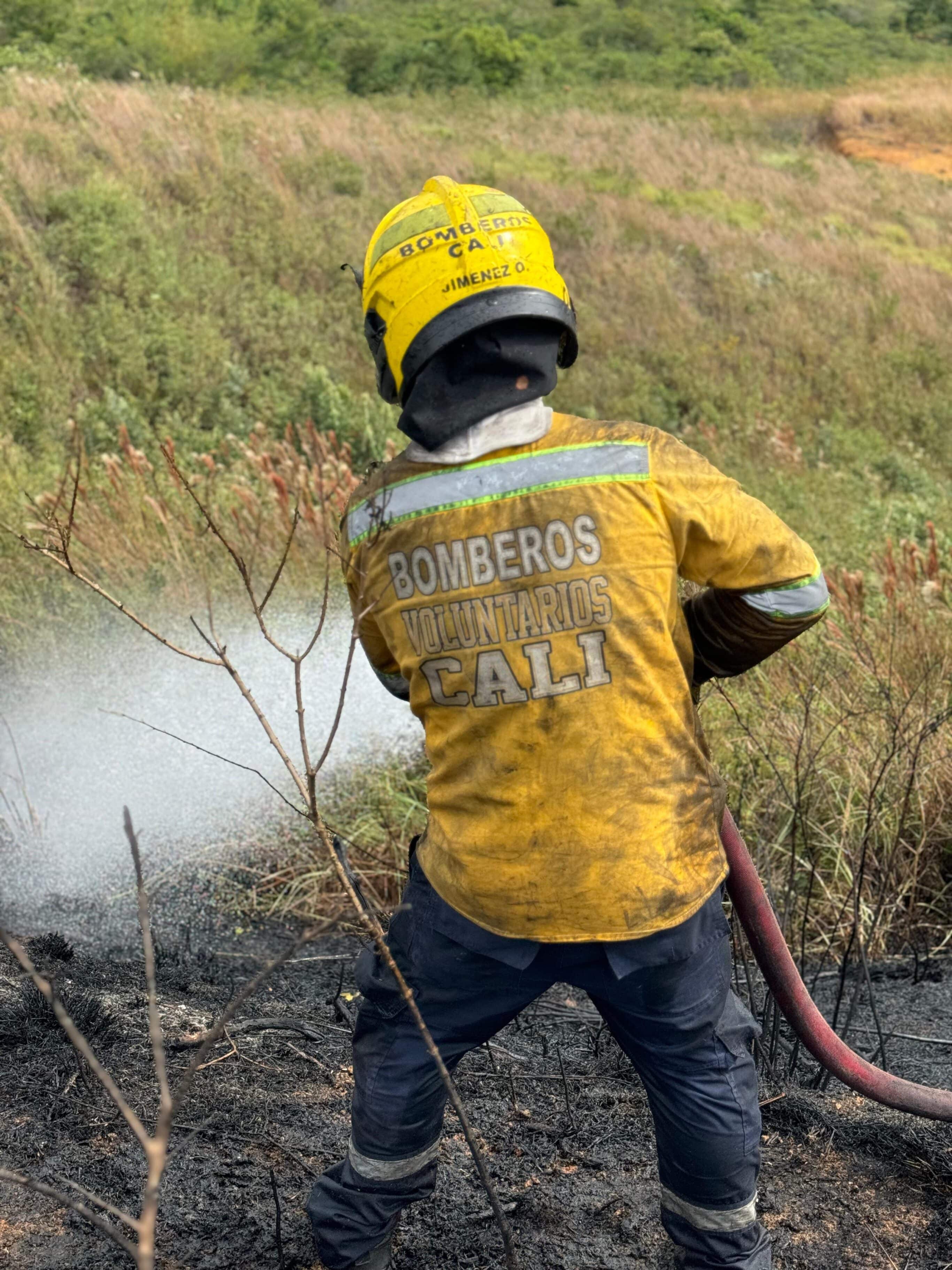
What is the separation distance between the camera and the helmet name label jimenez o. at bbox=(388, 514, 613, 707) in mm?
1753

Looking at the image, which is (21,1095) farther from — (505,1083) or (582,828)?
(582,828)

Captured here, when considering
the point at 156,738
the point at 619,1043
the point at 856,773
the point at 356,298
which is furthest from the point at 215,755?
the point at 356,298

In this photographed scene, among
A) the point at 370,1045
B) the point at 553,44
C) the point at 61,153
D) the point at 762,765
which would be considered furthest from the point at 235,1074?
the point at 553,44

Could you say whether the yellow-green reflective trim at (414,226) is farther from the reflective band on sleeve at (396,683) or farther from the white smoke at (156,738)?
the white smoke at (156,738)

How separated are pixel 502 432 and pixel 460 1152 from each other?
5.23 feet

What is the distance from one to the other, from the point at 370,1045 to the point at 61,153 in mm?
11490

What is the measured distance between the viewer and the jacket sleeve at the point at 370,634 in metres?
1.99

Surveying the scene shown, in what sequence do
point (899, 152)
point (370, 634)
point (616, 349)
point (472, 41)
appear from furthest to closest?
1. point (472, 41)
2. point (899, 152)
3. point (616, 349)
4. point (370, 634)

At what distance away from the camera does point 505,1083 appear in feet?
9.17

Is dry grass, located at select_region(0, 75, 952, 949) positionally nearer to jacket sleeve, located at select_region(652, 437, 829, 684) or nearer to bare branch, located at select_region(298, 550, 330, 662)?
jacket sleeve, located at select_region(652, 437, 829, 684)

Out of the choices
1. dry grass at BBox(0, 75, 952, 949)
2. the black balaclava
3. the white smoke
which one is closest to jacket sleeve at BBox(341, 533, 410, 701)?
the black balaclava

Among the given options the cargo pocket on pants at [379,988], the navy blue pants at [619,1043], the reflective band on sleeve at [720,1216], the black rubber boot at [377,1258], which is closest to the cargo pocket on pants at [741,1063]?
the navy blue pants at [619,1043]

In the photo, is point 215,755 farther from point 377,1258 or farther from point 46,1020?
point 46,1020

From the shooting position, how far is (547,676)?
1.77 m
